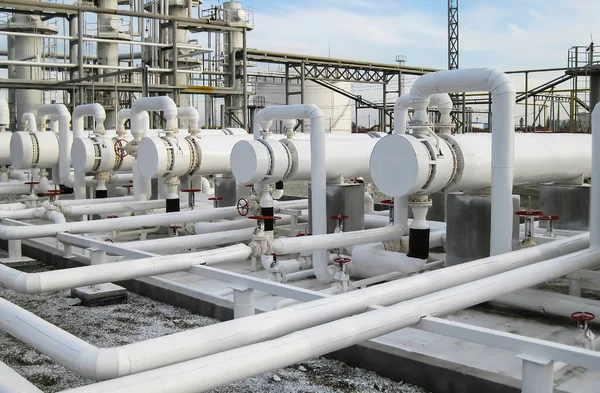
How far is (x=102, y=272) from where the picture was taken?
181 inches

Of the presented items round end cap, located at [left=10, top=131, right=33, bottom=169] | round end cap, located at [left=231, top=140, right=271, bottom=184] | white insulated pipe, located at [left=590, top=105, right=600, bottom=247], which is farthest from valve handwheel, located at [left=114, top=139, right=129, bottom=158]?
white insulated pipe, located at [left=590, top=105, right=600, bottom=247]

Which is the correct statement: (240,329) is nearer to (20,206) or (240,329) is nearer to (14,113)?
(20,206)

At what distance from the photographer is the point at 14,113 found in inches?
853

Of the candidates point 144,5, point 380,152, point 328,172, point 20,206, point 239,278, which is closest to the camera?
point 239,278

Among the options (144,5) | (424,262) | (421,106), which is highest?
(144,5)

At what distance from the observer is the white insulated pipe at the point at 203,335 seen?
9.33 feet

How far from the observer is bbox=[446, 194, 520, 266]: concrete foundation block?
607 cm

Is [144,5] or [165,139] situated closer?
[165,139]

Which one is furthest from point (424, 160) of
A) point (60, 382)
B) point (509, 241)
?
point (60, 382)

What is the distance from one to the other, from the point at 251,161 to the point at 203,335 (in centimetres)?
430

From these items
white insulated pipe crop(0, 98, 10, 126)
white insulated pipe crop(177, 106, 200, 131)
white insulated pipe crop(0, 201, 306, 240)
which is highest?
white insulated pipe crop(0, 98, 10, 126)

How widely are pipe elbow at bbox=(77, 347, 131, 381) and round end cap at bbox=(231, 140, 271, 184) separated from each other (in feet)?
14.8

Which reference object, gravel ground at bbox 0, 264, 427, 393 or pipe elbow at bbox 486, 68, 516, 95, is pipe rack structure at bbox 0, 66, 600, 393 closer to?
pipe elbow at bbox 486, 68, 516, 95

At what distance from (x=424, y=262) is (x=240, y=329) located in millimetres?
3308
